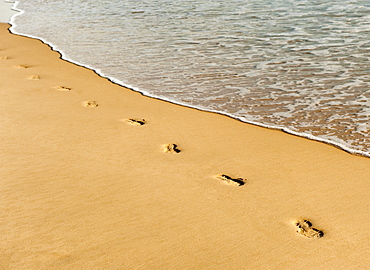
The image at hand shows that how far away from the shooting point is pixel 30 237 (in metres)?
2.62

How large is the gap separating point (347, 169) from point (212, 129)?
4.21ft

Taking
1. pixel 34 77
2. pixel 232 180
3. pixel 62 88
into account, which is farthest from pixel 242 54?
pixel 232 180

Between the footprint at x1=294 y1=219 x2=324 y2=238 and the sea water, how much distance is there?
49.1 inches

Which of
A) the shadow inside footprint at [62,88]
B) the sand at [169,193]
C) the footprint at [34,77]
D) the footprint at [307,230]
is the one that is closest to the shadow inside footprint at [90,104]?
the sand at [169,193]

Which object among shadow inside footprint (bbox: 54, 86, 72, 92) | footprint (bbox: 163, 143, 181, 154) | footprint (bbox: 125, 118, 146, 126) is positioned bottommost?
shadow inside footprint (bbox: 54, 86, 72, 92)

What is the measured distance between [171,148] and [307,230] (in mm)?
1441

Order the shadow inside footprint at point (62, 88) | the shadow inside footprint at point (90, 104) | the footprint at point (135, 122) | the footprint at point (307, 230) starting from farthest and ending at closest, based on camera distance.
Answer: the shadow inside footprint at point (62, 88) < the shadow inside footprint at point (90, 104) < the footprint at point (135, 122) < the footprint at point (307, 230)

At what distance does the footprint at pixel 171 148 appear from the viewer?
12.4 ft

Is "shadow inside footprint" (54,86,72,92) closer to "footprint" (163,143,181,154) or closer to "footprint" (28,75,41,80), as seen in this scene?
"footprint" (28,75,41,80)

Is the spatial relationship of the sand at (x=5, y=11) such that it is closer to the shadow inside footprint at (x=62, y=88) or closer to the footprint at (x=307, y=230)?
the shadow inside footprint at (x=62, y=88)

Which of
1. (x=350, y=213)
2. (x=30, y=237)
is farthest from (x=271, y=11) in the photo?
(x=30, y=237)

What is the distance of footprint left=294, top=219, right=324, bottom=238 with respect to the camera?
8.84ft

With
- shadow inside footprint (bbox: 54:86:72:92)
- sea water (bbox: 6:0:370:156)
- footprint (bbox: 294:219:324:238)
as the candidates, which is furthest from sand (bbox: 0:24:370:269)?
shadow inside footprint (bbox: 54:86:72:92)

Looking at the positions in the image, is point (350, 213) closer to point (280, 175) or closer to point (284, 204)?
point (284, 204)
